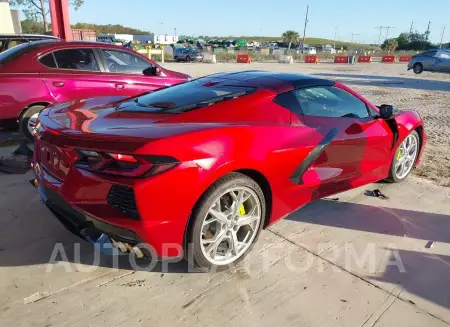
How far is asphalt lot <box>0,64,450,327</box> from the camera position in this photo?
91.7 inches

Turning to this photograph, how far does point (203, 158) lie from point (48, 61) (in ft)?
13.6

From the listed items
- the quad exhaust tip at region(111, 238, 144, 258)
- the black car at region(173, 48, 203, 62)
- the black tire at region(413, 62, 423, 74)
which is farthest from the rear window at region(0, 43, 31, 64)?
the black car at region(173, 48, 203, 62)

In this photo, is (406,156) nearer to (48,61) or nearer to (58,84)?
(58,84)

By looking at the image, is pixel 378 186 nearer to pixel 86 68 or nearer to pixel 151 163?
pixel 151 163

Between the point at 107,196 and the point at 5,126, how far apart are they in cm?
374

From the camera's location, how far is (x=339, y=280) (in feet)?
8.90

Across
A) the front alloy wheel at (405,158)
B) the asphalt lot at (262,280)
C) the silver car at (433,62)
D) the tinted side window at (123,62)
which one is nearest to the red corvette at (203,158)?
the asphalt lot at (262,280)

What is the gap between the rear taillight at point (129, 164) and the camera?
2.21 meters

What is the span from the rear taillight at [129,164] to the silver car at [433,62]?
2335 cm

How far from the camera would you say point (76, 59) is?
572cm

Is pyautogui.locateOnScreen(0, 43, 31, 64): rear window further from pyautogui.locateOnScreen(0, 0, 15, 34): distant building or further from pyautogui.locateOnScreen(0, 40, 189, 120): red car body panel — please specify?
pyautogui.locateOnScreen(0, 0, 15, 34): distant building

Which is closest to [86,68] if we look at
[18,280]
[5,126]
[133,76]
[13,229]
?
[133,76]

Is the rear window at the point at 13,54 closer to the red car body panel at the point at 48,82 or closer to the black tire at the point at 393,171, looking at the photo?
the red car body panel at the point at 48,82

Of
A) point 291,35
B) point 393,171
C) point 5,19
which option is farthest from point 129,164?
point 291,35
